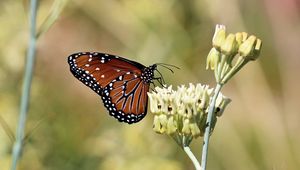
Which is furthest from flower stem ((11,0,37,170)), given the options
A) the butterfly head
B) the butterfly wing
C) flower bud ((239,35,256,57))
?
the butterfly head

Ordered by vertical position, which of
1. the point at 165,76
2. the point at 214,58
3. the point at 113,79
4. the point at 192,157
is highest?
the point at 214,58

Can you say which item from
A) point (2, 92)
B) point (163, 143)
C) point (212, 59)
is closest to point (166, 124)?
point (212, 59)

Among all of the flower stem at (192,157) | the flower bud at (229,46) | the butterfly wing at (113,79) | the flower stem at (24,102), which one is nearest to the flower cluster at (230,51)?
the flower bud at (229,46)

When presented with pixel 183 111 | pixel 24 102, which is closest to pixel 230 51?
A: pixel 183 111

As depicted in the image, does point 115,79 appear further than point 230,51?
Yes

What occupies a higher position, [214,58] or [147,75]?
[214,58]

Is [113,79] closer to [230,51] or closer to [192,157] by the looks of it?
[230,51]

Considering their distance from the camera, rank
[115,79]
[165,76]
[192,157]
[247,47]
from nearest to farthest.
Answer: [192,157] → [247,47] → [115,79] → [165,76]
